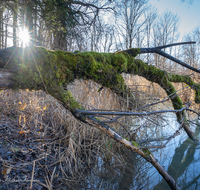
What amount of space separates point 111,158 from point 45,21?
4652 millimetres

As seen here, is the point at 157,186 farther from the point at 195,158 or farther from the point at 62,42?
the point at 62,42

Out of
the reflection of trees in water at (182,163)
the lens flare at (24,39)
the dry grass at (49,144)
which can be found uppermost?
the lens flare at (24,39)

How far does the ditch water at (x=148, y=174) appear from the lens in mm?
2039

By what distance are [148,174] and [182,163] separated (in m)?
1.09

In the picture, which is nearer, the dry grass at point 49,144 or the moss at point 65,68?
the moss at point 65,68

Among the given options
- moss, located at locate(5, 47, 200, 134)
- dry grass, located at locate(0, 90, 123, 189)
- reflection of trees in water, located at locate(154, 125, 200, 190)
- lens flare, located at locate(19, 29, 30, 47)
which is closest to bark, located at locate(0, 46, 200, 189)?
moss, located at locate(5, 47, 200, 134)

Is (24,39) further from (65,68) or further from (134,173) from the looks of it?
(134,173)

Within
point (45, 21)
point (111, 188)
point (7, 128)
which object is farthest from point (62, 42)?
point (111, 188)

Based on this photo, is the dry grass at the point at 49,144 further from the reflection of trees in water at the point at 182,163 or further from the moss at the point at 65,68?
Result: the reflection of trees in water at the point at 182,163

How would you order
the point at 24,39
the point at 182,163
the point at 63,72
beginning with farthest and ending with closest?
the point at 24,39, the point at 182,163, the point at 63,72

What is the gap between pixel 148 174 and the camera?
235 cm

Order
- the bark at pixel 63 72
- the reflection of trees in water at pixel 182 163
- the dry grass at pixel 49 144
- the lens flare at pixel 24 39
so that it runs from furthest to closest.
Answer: the lens flare at pixel 24 39 → the reflection of trees in water at pixel 182 163 → the dry grass at pixel 49 144 → the bark at pixel 63 72

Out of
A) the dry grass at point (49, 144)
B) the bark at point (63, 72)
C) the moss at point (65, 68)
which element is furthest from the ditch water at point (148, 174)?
the moss at point (65, 68)

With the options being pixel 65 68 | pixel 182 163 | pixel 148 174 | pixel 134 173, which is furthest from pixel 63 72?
pixel 182 163
